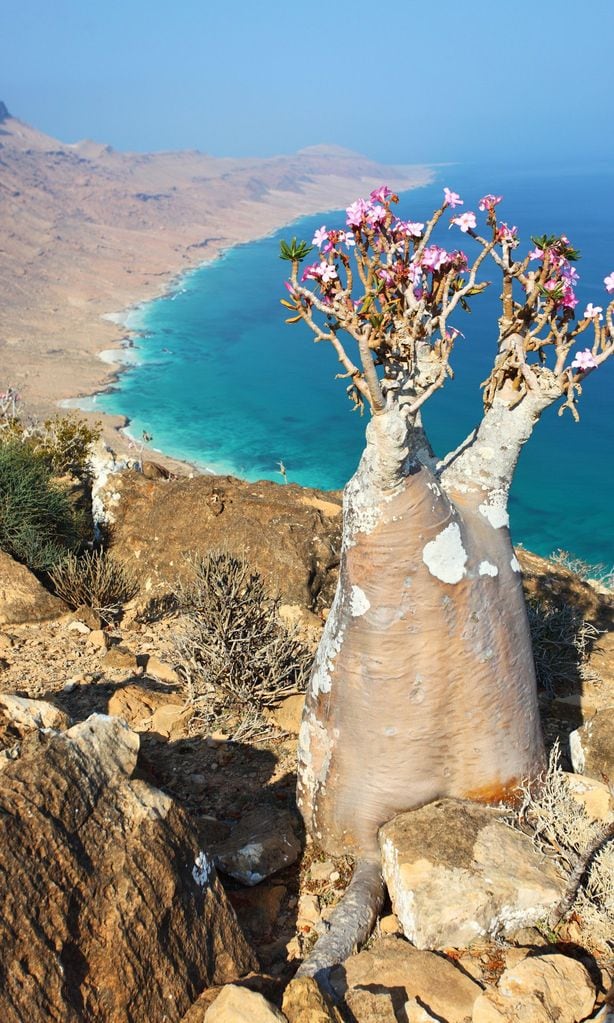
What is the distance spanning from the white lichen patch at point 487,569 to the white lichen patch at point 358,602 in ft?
1.80

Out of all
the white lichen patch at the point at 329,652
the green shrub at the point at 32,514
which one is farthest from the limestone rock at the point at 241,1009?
the green shrub at the point at 32,514

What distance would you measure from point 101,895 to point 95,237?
10028 cm

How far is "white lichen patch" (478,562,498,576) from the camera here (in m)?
3.73

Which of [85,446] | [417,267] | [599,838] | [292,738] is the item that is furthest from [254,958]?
[85,446]

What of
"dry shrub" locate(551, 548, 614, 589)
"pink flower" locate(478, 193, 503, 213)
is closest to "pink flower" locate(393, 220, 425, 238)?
"pink flower" locate(478, 193, 503, 213)

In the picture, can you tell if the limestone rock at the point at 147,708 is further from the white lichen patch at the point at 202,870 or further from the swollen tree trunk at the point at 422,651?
the white lichen patch at the point at 202,870

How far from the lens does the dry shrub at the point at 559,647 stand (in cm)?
584

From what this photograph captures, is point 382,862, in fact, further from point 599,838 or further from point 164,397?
point 164,397

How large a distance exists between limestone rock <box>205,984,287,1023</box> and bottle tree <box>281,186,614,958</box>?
1033 millimetres

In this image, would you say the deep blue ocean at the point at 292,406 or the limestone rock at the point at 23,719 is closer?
the limestone rock at the point at 23,719

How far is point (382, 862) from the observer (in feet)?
12.4

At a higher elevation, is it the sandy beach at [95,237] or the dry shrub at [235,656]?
the sandy beach at [95,237]

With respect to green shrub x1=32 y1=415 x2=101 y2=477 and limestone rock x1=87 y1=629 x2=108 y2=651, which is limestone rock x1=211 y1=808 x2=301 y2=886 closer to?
limestone rock x1=87 y1=629 x2=108 y2=651

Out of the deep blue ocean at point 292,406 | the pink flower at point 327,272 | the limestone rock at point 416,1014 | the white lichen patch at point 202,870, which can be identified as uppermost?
the deep blue ocean at point 292,406
